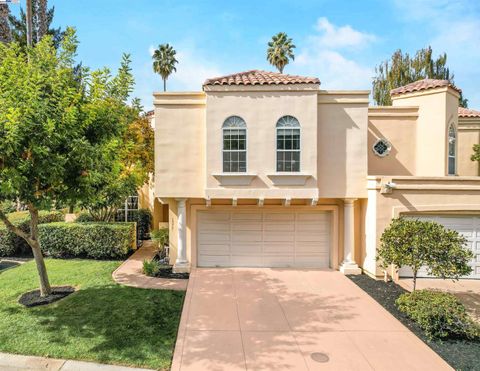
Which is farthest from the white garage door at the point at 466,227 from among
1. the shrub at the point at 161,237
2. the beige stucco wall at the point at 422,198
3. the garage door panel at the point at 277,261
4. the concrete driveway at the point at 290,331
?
the shrub at the point at 161,237

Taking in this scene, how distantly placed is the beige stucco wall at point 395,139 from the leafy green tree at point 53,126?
36.6 feet

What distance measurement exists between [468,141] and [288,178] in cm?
1223

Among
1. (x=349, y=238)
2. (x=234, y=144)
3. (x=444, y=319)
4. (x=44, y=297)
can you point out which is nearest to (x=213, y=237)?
(x=234, y=144)

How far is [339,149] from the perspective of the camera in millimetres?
12570

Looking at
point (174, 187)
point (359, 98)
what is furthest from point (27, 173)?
point (359, 98)

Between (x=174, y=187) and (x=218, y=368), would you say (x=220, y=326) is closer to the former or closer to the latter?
(x=218, y=368)

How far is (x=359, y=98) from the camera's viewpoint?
12477mm

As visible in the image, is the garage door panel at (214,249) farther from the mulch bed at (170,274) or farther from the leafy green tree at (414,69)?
the leafy green tree at (414,69)

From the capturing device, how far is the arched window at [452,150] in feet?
44.7

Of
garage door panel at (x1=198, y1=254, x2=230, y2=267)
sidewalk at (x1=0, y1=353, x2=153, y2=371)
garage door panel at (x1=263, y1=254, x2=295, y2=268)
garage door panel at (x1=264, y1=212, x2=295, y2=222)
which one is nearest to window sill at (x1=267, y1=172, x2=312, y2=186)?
garage door panel at (x1=264, y1=212, x2=295, y2=222)

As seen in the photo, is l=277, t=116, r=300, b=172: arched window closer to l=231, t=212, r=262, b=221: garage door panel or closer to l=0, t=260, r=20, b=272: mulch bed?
l=231, t=212, r=262, b=221: garage door panel

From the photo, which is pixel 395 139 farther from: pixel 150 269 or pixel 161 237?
pixel 150 269

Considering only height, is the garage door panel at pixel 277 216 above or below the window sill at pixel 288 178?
below

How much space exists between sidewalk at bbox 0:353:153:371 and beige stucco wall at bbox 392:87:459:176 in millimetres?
14091
